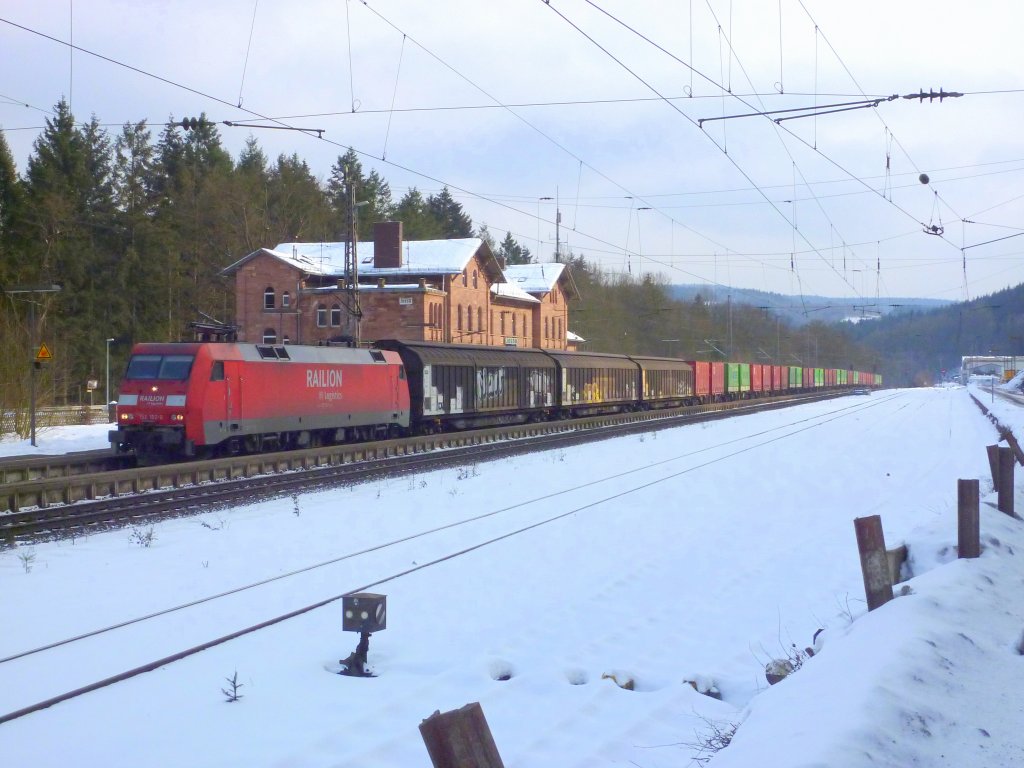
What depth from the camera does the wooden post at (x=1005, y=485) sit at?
40.2 ft

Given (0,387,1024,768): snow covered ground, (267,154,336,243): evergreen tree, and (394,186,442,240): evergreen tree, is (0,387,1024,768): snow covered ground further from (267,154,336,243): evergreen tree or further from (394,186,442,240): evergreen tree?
(394,186,442,240): evergreen tree

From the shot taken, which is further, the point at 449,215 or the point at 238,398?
the point at 449,215

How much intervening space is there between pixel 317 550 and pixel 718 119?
13232 millimetres

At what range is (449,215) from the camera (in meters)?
113

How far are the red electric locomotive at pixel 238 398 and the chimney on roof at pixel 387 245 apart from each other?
3463 centimetres

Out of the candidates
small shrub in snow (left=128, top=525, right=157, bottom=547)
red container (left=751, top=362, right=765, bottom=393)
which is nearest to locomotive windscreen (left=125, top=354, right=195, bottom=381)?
small shrub in snow (left=128, top=525, right=157, bottom=547)

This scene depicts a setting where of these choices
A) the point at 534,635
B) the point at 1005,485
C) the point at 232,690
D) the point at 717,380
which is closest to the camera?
the point at 232,690

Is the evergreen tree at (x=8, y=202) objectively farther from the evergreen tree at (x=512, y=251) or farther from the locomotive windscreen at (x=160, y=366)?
the evergreen tree at (x=512, y=251)

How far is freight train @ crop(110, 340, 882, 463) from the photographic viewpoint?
20766 millimetres

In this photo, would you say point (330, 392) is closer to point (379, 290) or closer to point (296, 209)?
point (379, 290)

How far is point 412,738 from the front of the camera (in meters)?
6.38

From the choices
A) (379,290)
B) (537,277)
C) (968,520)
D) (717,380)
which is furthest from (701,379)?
(968,520)

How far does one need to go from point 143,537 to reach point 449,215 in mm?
102347

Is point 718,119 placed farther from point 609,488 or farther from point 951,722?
point 951,722
